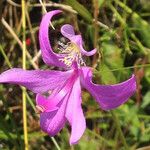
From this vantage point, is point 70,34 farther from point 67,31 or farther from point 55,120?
point 55,120

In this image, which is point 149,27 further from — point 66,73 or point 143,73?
point 66,73

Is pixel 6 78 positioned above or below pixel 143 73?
above

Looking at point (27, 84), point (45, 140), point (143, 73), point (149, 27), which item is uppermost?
point (27, 84)

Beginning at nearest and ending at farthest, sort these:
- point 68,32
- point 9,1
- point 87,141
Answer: point 68,32, point 87,141, point 9,1

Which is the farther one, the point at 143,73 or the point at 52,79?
the point at 143,73

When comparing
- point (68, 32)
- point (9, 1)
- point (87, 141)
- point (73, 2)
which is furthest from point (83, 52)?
point (9, 1)

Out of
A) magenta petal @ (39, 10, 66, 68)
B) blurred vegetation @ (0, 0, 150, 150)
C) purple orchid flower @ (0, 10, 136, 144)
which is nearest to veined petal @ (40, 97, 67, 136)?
purple orchid flower @ (0, 10, 136, 144)

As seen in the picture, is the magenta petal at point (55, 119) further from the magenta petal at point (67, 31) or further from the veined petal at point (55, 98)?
the magenta petal at point (67, 31)

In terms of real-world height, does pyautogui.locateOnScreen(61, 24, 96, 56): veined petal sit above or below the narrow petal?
above

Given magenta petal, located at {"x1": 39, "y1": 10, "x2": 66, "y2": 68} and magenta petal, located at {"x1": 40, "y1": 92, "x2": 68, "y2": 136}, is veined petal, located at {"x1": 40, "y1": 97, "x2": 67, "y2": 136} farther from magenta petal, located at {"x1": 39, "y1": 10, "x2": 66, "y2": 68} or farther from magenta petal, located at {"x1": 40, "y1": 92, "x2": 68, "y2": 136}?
magenta petal, located at {"x1": 39, "y1": 10, "x2": 66, "y2": 68}
